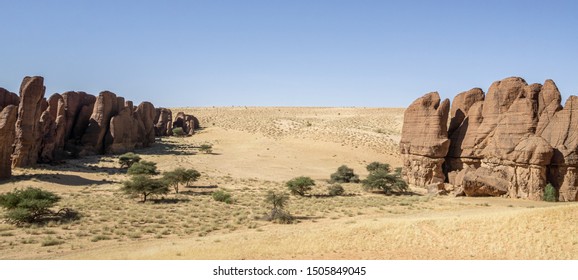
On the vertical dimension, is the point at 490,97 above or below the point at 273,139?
above

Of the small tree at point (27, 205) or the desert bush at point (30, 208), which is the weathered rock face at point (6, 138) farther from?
the small tree at point (27, 205)

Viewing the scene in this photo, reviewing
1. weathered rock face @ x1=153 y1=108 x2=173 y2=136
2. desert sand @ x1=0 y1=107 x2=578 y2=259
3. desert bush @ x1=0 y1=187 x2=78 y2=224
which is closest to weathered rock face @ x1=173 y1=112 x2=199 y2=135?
weathered rock face @ x1=153 y1=108 x2=173 y2=136

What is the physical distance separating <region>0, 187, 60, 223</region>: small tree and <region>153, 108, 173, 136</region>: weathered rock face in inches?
2127

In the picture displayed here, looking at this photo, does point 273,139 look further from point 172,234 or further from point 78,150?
point 172,234

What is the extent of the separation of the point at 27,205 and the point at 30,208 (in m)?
0.25

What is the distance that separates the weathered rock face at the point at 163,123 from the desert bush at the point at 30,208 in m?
53.3

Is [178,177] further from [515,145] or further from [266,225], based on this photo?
[515,145]

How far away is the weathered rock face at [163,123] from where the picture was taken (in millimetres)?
74062

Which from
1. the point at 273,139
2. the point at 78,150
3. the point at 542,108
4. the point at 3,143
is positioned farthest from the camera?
the point at 273,139

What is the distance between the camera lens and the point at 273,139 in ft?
230

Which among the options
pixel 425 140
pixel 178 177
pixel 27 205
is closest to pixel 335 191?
pixel 425 140

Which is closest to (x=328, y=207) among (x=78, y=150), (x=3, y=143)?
(x=3, y=143)
